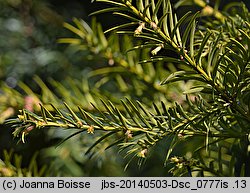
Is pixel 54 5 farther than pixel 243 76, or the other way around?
pixel 54 5

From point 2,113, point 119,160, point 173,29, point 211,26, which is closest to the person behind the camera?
point 173,29

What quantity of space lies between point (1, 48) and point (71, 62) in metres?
0.15

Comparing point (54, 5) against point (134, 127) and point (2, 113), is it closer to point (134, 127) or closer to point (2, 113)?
point (2, 113)

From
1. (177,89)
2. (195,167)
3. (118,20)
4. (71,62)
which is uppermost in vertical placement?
(118,20)

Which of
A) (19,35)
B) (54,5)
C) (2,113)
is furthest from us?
(54,5)

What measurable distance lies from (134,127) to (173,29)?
0.25ft

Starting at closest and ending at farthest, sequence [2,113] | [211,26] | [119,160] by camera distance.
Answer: [211,26] → [2,113] → [119,160]

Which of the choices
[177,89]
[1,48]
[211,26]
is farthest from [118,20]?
[211,26]

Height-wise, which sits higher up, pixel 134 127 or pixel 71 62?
pixel 71 62

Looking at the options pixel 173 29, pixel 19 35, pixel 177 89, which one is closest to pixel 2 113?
pixel 177 89

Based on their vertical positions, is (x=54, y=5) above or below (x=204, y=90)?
above

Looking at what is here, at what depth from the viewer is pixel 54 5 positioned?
3.97 feet

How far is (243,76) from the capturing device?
33cm

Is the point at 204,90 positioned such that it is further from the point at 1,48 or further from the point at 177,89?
the point at 1,48
